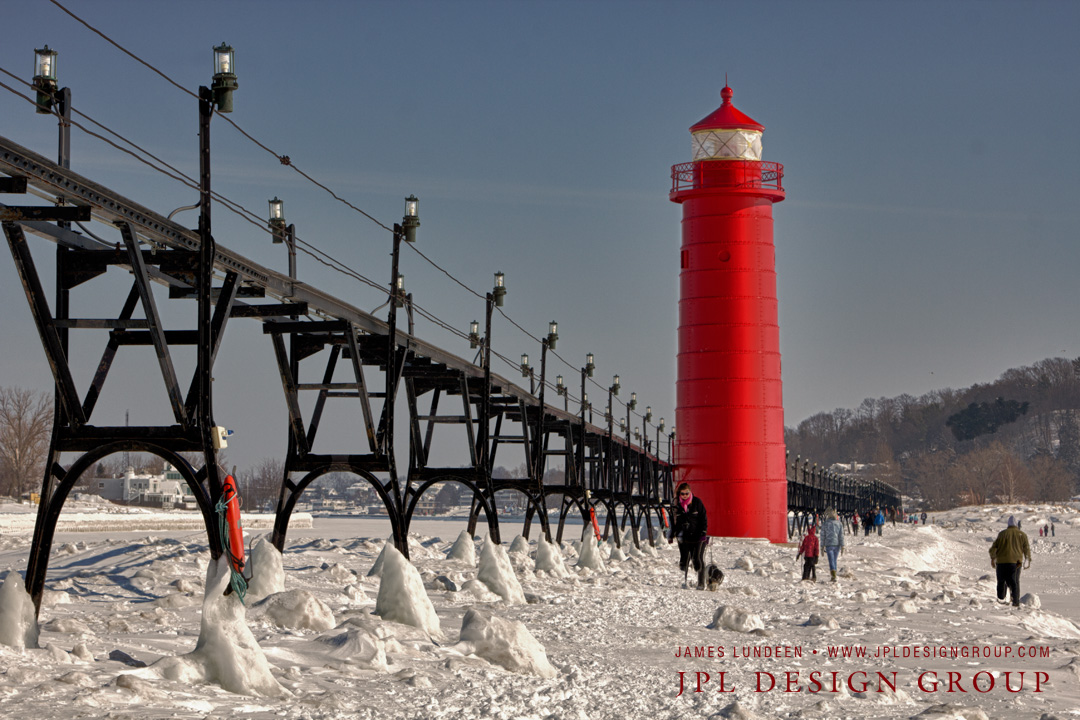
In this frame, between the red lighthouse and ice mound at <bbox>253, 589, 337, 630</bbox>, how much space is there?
27.9 metres

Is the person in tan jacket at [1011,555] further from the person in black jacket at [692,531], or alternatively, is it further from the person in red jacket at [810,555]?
the person in black jacket at [692,531]

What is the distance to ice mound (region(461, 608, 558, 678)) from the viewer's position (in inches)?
343

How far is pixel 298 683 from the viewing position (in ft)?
24.5

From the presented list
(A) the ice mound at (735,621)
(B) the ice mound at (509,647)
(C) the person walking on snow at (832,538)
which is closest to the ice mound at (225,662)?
(B) the ice mound at (509,647)

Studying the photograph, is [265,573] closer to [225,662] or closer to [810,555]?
[225,662]

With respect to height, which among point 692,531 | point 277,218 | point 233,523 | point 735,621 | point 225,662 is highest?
point 277,218

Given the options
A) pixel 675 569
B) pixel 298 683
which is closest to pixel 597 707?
pixel 298 683

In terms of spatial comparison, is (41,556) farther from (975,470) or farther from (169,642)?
(975,470)

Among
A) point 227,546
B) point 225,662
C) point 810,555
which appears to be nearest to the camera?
point 225,662

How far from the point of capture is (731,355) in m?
36.7

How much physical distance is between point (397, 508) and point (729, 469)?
22313 millimetres

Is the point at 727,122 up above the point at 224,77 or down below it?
above

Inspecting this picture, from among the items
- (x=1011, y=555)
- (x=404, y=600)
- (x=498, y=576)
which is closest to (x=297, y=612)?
(x=404, y=600)

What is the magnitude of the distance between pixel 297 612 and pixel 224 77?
5162mm
